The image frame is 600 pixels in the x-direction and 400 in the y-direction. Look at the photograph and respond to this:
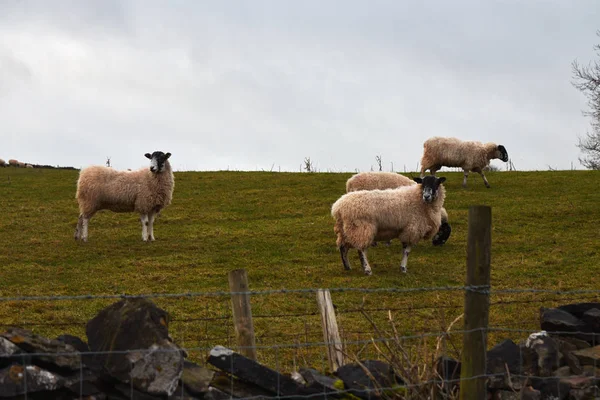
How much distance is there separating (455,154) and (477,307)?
23.1m

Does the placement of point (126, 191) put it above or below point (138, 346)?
above

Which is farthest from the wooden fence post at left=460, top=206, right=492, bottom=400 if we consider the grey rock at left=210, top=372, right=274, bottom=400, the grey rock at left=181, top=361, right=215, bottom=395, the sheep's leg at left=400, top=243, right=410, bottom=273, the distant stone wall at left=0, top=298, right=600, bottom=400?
the sheep's leg at left=400, top=243, right=410, bottom=273

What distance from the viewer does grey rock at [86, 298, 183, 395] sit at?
230 inches

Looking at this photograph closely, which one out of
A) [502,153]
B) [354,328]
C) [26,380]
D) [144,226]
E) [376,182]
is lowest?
[354,328]

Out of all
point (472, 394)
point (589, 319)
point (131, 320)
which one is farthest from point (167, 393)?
point (589, 319)

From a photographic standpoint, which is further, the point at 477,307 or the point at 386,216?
the point at 386,216

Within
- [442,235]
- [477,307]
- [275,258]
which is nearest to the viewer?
[477,307]

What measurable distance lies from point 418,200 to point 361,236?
65.6 inches

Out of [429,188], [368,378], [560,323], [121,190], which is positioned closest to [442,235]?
[429,188]

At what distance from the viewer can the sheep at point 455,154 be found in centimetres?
2886

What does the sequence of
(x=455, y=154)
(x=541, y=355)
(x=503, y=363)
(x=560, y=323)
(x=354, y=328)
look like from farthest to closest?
(x=455, y=154) → (x=354, y=328) → (x=560, y=323) → (x=541, y=355) → (x=503, y=363)

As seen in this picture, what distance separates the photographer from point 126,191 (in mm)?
21484

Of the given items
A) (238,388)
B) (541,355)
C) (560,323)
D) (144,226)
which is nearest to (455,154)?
(144,226)

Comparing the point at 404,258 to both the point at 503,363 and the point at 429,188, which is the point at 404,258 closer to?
the point at 429,188
